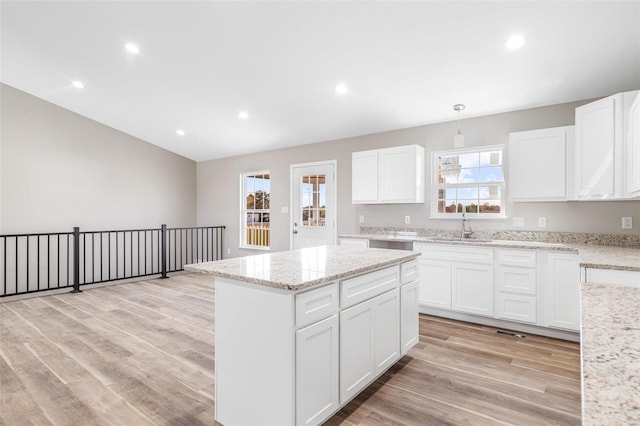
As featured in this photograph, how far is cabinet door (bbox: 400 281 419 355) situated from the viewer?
2.70 meters

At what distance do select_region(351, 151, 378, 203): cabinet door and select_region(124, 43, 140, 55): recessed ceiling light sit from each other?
299cm

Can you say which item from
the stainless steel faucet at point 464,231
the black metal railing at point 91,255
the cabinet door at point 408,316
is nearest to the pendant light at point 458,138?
the stainless steel faucet at point 464,231

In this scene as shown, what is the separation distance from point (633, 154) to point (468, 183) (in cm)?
179

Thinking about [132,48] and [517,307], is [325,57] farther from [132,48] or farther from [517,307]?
[517,307]

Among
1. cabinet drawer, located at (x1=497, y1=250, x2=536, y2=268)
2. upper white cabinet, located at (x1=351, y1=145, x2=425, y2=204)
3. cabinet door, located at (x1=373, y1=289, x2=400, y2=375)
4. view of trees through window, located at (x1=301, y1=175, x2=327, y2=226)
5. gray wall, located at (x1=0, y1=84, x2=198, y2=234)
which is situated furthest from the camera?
view of trees through window, located at (x1=301, y1=175, x2=327, y2=226)

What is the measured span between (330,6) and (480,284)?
10.2 feet

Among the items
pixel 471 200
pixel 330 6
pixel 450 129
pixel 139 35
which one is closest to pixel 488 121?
pixel 450 129

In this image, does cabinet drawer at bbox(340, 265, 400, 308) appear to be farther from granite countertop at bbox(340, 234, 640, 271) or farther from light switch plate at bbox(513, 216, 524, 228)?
light switch plate at bbox(513, 216, 524, 228)

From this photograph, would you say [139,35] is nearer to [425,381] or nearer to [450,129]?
[450,129]

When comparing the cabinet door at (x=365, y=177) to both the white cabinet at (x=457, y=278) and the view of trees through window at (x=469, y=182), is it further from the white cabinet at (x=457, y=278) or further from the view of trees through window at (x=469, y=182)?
the white cabinet at (x=457, y=278)

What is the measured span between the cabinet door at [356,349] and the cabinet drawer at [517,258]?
2.04m

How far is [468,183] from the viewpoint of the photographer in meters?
4.43

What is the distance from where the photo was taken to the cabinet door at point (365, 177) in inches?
188

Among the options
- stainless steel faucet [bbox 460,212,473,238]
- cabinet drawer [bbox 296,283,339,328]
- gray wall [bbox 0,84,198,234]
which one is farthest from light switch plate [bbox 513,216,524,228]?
gray wall [bbox 0,84,198,234]
